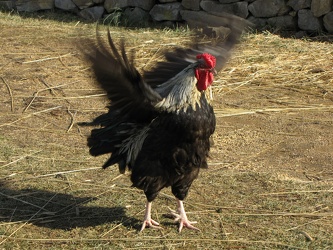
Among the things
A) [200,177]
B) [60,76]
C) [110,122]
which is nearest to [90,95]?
[60,76]

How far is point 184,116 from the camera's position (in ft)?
15.9

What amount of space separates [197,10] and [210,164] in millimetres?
6634

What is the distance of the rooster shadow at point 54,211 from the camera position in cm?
544

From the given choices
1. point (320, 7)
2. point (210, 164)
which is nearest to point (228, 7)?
point (320, 7)

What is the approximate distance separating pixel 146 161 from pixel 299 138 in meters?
2.74

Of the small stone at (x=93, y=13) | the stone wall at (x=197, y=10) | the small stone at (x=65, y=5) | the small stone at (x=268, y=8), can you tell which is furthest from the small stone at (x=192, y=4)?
the small stone at (x=65, y=5)

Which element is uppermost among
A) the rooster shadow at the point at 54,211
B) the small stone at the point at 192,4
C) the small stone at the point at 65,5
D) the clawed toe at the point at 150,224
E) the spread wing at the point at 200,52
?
the spread wing at the point at 200,52

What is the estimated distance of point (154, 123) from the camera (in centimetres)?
501

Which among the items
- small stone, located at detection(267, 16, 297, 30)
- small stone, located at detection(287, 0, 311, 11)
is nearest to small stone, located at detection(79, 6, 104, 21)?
small stone, located at detection(267, 16, 297, 30)

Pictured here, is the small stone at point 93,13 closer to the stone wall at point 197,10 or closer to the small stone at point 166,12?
the stone wall at point 197,10

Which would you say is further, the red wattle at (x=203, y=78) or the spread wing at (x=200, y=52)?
the spread wing at (x=200, y=52)

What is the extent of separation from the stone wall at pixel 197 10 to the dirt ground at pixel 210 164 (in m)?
1.08

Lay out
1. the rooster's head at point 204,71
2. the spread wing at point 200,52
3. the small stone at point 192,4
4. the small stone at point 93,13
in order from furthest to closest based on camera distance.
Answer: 1. the small stone at point 93,13
2. the small stone at point 192,4
3. the spread wing at point 200,52
4. the rooster's head at point 204,71

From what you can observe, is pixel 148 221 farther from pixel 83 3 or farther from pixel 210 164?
pixel 83 3
